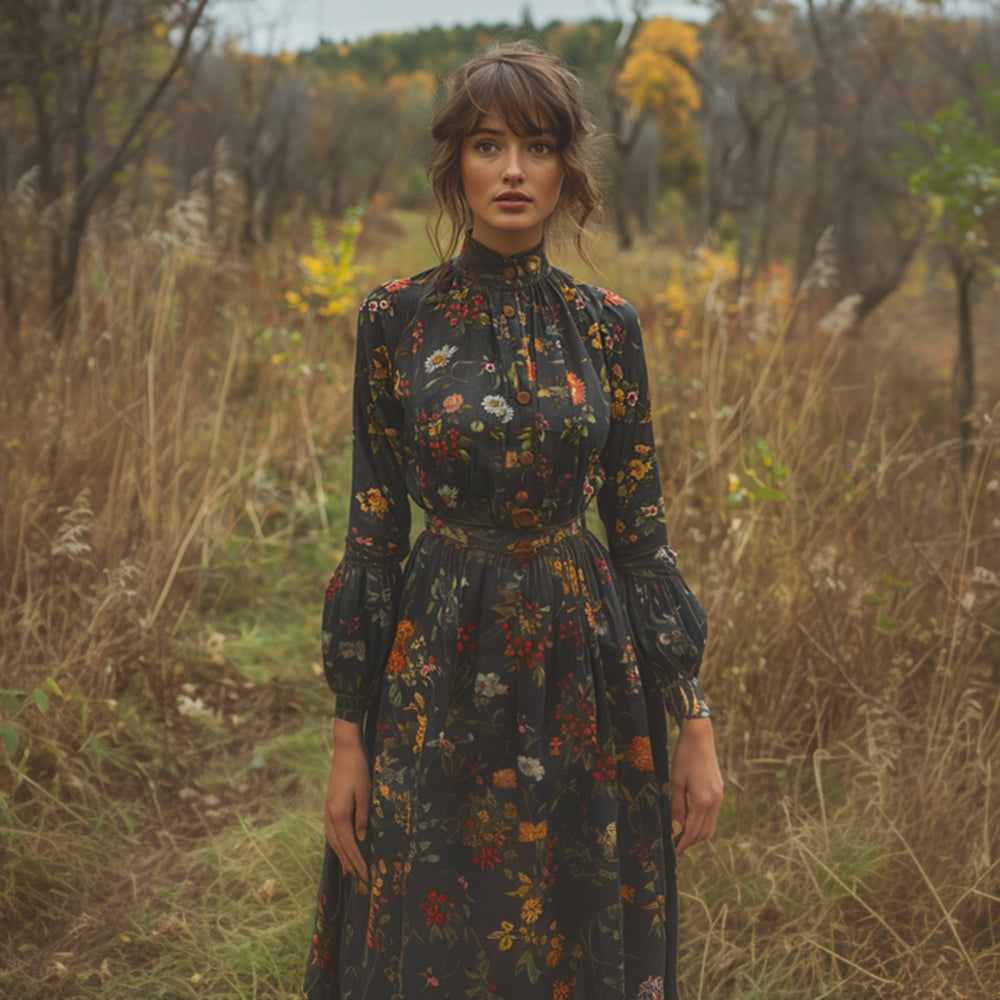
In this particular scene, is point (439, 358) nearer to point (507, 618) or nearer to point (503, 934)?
point (507, 618)

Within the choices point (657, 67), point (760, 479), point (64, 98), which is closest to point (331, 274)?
point (64, 98)

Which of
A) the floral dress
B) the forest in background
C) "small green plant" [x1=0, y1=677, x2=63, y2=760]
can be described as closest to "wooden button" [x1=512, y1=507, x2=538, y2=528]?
the floral dress

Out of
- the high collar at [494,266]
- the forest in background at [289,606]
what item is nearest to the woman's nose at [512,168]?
the high collar at [494,266]

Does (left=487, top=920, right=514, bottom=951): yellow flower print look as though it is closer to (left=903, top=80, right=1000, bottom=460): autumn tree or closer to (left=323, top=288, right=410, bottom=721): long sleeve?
(left=323, top=288, right=410, bottom=721): long sleeve

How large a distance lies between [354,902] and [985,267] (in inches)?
178

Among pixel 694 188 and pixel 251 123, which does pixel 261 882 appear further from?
pixel 694 188

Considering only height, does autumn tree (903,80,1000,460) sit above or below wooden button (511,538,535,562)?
above

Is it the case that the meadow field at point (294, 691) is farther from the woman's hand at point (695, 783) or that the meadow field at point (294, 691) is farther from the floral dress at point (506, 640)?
the woman's hand at point (695, 783)

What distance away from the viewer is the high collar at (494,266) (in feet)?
4.26

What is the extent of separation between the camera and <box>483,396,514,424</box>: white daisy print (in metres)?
1.22

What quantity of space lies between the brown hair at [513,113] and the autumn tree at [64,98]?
239 centimetres

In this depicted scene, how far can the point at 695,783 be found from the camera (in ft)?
4.55

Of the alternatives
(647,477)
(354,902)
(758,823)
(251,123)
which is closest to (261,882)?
(354,902)

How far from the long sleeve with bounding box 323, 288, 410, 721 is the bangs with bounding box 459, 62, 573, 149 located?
270 mm
